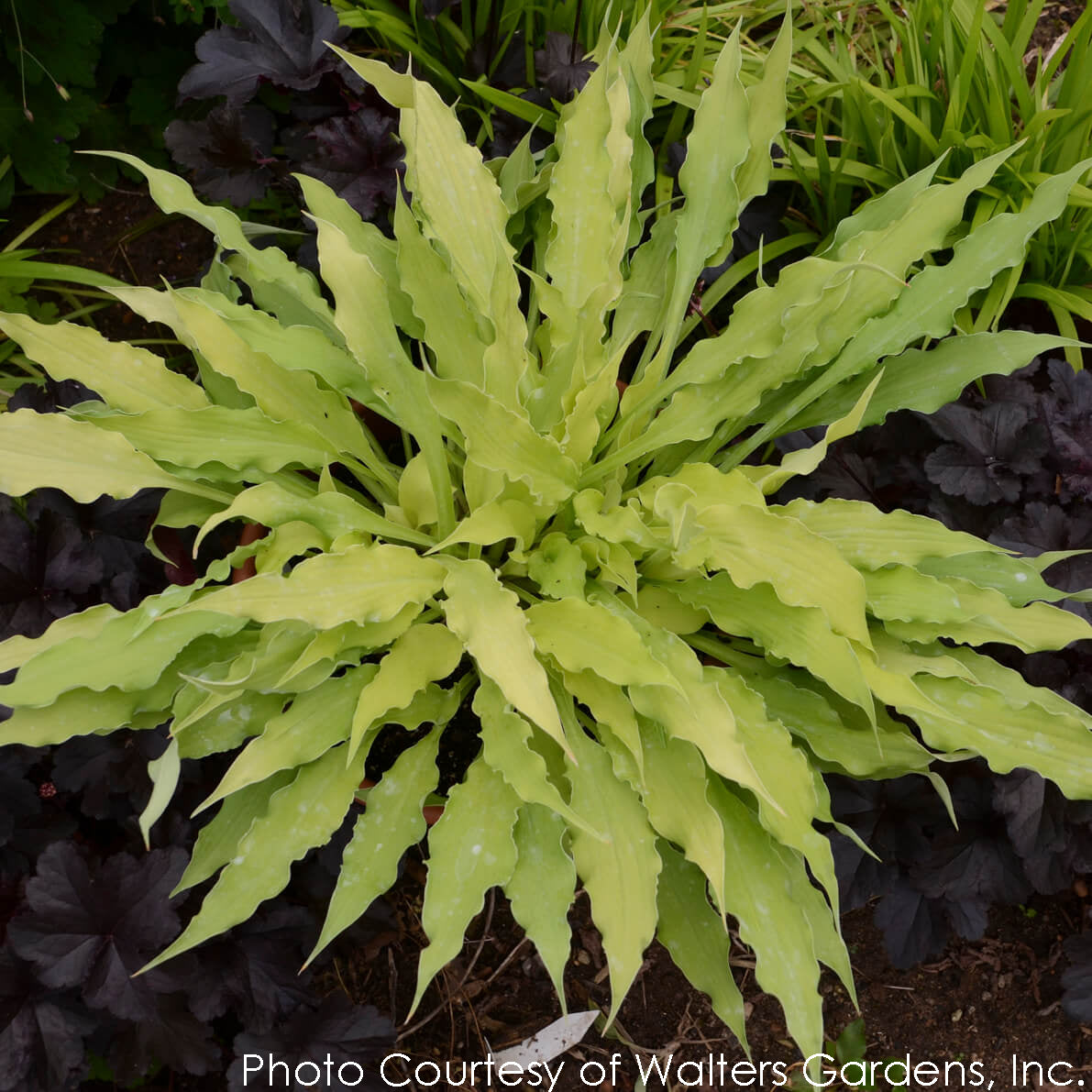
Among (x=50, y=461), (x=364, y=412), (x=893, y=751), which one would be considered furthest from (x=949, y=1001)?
(x=50, y=461)

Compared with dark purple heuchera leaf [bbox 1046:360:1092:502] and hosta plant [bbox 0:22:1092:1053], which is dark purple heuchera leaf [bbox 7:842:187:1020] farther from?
dark purple heuchera leaf [bbox 1046:360:1092:502]

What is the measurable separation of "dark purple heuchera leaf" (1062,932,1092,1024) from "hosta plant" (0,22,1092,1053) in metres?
0.38

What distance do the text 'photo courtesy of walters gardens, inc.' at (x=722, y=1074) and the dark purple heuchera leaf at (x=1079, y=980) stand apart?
22 centimetres

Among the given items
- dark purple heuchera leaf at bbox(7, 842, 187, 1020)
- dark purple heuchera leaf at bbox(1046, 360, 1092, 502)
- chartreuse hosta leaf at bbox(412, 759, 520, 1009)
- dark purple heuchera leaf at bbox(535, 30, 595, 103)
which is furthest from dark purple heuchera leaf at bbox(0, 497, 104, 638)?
dark purple heuchera leaf at bbox(1046, 360, 1092, 502)

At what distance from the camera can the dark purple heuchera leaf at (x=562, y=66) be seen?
1.42 meters

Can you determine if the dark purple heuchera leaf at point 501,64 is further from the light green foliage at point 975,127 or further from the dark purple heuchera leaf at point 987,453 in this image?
the dark purple heuchera leaf at point 987,453

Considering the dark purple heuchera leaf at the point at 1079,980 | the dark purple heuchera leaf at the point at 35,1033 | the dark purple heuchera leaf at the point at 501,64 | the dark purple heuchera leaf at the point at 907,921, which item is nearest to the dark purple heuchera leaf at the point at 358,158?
the dark purple heuchera leaf at the point at 501,64

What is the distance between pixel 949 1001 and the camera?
4.69 feet

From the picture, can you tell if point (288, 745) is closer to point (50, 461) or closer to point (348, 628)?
point (348, 628)

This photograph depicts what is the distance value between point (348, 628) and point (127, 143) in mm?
1150

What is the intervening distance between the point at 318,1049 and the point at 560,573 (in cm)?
65

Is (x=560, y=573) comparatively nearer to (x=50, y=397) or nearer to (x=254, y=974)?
(x=254, y=974)

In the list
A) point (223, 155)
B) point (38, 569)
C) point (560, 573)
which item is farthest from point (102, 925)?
point (223, 155)

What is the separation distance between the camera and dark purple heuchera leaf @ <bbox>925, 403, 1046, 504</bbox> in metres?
1.26
